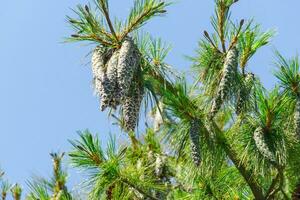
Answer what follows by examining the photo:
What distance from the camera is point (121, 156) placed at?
14.5 feet

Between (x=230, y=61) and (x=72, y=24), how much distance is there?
0.89 meters

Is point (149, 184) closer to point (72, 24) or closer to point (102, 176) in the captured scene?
point (102, 176)

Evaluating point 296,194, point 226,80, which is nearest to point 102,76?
point 226,80

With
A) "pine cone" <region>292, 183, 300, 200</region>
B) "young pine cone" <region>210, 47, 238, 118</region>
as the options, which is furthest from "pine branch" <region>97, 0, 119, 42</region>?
"pine cone" <region>292, 183, 300, 200</region>

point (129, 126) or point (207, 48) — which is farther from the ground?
point (207, 48)

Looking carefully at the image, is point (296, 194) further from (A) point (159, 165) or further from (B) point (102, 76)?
(B) point (102, 76)

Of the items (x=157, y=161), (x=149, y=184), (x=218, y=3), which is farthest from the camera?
(x=157, y=161)

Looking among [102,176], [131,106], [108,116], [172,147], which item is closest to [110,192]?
[102,176]

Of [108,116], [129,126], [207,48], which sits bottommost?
[129,126]

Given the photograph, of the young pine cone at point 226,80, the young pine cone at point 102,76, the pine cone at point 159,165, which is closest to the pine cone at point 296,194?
the young pine cone at point 226,80

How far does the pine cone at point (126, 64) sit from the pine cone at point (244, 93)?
0.69 meters

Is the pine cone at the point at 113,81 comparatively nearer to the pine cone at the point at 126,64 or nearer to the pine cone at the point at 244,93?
the pine cone at the point at 126,64

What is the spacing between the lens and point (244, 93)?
3934mm

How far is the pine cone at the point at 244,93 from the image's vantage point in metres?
3.86
